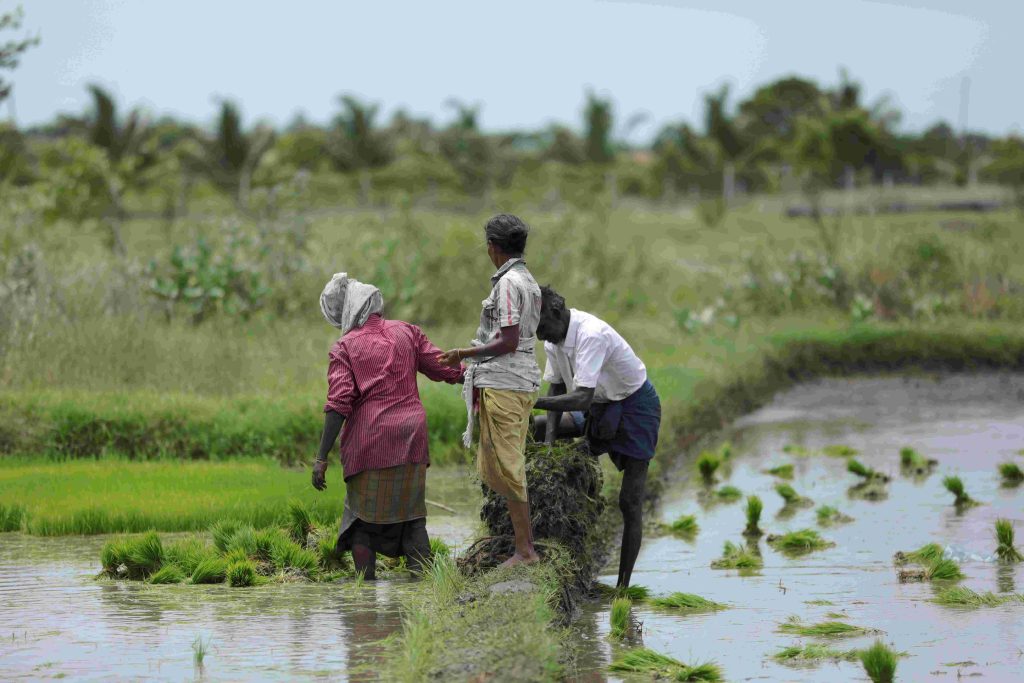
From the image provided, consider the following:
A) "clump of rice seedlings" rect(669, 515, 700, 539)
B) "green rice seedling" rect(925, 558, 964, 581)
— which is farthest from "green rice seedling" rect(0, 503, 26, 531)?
"green rice seedling" rect(925, 558, 964, 581)

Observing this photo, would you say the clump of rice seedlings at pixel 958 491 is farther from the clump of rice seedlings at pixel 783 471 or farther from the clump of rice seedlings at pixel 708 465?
the clump of rice seedlings at pixel 708 465

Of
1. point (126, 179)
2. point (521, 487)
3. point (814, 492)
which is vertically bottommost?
point (814, 492)

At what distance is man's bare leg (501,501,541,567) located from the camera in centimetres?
700

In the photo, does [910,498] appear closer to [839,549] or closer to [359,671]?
[839,549]

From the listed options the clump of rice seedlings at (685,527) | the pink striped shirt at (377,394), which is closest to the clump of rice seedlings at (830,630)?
the pink striped shirt at (377,394)

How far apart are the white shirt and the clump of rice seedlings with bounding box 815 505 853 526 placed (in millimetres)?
3834

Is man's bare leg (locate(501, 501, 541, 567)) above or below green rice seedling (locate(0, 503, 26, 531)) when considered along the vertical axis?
above

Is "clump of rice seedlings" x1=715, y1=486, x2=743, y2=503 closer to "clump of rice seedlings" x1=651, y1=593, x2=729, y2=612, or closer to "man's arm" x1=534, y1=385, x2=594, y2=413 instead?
"clump of rice seedlings" x1=651, y1=593, x2=729, y2=612

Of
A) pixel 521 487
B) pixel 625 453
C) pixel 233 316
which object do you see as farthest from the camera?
pixel 233 316

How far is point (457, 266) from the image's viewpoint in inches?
860

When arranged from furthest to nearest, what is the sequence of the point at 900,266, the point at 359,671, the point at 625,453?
the point at 900,266, the point at 625,453, the point at 359,671

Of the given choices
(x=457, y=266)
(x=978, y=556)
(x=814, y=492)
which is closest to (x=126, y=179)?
(x=457, y=266)

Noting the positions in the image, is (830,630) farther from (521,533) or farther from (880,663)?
(521,533)

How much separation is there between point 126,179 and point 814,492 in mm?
36741
